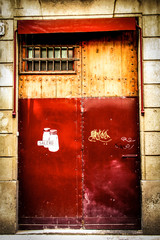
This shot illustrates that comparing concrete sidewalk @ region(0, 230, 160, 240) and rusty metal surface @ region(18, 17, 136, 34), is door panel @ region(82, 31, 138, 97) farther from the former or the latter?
concrete sidewalk @ region(0, 230, 160, 240)

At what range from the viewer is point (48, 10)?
4.12 meters

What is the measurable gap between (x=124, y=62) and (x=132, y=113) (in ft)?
3.75

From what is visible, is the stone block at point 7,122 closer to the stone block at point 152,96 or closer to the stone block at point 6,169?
the stone block at point 6,169

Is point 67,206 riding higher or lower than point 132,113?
lower

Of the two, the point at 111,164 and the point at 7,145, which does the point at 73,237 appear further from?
the point at 7,145

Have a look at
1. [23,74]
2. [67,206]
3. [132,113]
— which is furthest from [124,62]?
[67,206]

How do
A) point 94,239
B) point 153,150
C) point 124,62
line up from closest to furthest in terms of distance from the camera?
1. point 94,239
2. point 153,150
3. point 124,62

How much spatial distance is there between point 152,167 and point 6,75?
3.63 m

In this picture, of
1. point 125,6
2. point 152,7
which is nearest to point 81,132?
point 125,6

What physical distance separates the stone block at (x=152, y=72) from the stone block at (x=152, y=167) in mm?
1608

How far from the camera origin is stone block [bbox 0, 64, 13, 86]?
4.08m

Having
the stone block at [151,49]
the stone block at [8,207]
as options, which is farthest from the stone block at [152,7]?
the stone block at [8,207]

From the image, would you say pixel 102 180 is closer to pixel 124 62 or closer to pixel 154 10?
pixel 124 62

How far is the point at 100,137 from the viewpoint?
4.13 metres
